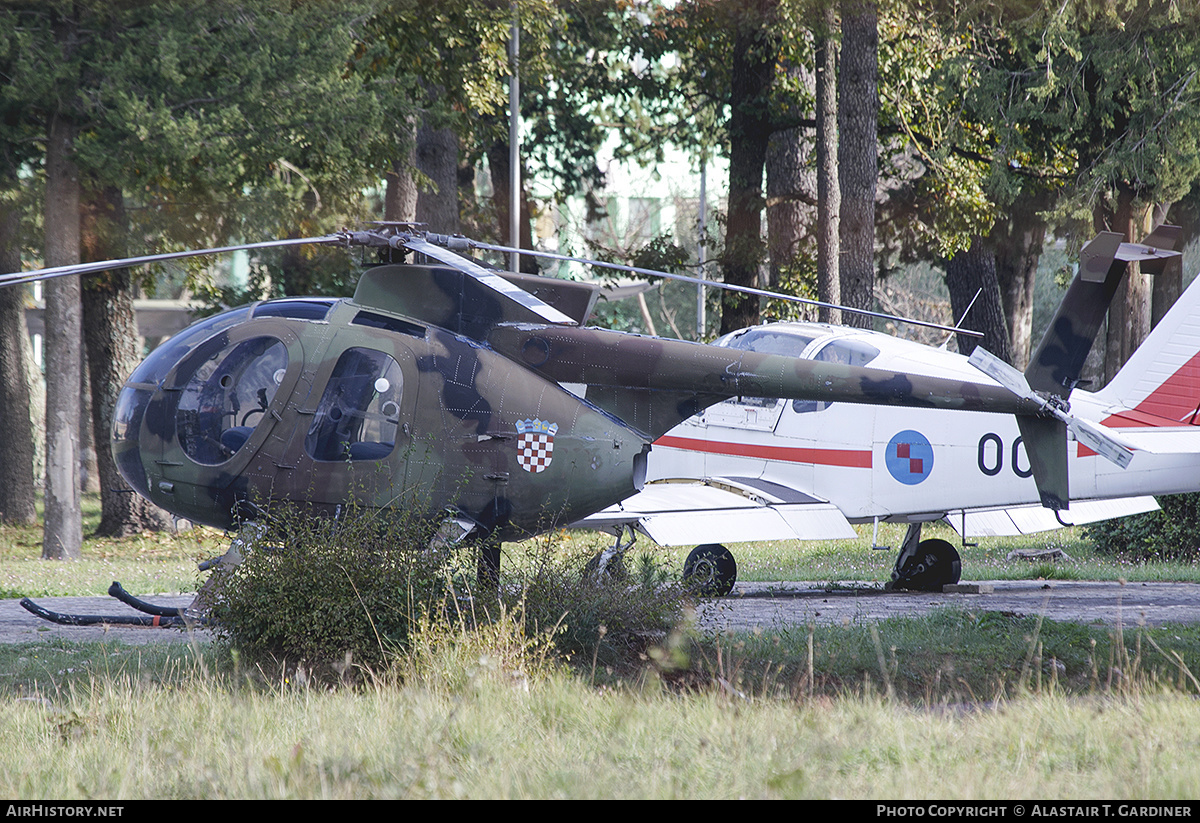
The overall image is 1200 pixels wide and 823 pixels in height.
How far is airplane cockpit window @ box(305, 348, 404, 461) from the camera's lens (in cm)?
832

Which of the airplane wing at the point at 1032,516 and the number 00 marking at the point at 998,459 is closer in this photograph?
the number 00 marking at the point at 998,459

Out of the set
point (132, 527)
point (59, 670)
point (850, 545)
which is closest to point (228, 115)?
point (132, 527)

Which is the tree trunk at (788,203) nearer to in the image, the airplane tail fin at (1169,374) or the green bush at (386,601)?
the airplane tail fin at (1169,374)

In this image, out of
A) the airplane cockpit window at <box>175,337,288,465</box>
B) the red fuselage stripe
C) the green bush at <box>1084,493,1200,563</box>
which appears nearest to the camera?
the airplane cockpit window at <box>175,337,288,465</box>

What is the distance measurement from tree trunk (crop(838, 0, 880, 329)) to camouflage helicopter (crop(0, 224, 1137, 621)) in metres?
8.73

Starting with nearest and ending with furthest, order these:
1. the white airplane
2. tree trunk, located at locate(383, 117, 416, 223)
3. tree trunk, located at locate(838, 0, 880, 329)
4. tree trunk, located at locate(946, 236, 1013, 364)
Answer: the white airplane < tree trunk, located at locate(838, 0, 880, 329) < tree trunk, located at locate(383, 117, 416, 223) < tree trunk, located at locate(946, 236, 1013, 364)

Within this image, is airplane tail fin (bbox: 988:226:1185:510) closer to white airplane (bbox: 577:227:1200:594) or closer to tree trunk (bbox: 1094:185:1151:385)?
white airplane (bbox: 577:227:1200:594)

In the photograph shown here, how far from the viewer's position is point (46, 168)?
1645cm

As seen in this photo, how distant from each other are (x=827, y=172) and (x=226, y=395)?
14525 millimetres

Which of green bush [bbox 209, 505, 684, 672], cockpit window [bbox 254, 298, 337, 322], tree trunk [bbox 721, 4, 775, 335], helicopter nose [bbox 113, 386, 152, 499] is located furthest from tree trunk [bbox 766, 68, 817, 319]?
green bush [bbox 209, 505, 684, 672]

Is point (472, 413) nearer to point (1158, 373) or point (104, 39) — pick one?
point (1158, 373)

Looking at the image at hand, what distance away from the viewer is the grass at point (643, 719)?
14.8ft

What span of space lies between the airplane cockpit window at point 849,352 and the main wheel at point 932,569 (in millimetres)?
2186

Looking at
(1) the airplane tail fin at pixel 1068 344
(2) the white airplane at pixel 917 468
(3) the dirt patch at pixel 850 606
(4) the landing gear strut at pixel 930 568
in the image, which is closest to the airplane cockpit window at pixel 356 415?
(3) the dirt patch at pixel 850 606
